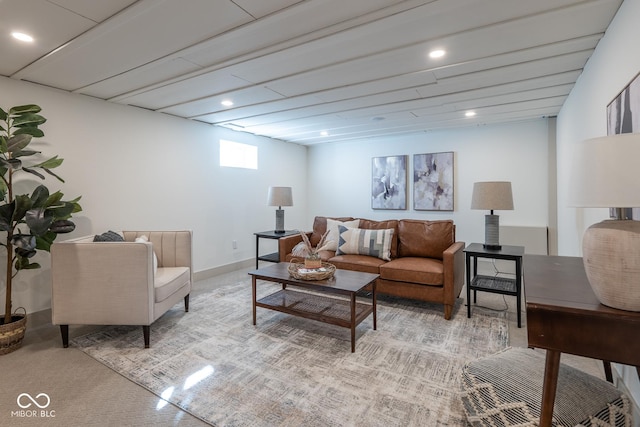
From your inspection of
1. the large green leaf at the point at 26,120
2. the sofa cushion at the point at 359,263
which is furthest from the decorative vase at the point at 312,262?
the large green leaf at the point at 26,120

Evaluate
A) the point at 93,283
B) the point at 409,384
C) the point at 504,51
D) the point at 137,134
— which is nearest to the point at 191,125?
the point at 137,134

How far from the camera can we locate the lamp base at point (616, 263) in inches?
40.9

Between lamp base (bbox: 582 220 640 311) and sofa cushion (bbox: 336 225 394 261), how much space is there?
8.09 ft

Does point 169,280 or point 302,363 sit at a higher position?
point 169,280

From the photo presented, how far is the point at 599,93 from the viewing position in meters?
2.22

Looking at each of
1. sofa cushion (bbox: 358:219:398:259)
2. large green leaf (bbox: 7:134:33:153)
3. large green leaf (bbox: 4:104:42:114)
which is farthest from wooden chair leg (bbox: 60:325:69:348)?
sofa cushion (bbox: 358:219:398:259)

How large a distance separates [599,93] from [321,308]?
2.71 m

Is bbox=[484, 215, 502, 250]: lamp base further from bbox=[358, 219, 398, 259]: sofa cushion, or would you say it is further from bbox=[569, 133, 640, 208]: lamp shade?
bbox=[569, 133, 640, 208]: lamp shade

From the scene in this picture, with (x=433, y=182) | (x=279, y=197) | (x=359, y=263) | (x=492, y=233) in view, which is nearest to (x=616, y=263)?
(x=492, y=233)

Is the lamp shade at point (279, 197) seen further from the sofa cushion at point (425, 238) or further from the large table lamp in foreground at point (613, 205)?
the large table lamp in foreground at point (613, 205)

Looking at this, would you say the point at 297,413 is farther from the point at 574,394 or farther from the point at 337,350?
the point at 574,394

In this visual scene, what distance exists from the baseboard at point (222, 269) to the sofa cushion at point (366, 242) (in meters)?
Result: 1.92

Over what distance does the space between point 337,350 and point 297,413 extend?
75cm

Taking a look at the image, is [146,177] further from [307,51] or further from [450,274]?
[450,274]
